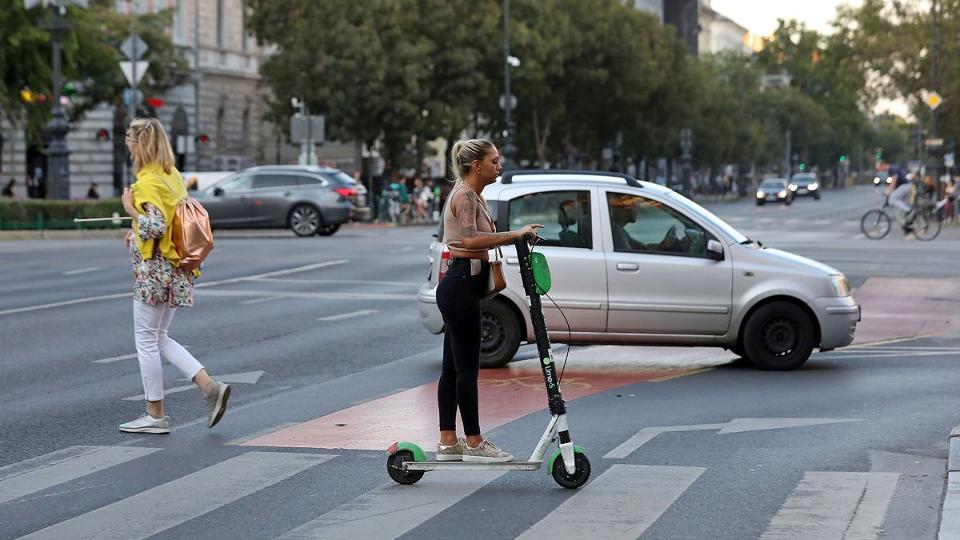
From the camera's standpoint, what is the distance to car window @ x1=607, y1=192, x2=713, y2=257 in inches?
567

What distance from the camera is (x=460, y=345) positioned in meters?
8.80

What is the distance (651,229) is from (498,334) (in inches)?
55.5

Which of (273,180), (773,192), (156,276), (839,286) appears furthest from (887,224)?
(773,192)

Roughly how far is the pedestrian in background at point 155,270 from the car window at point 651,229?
441cm

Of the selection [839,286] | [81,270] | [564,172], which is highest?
[564,172]

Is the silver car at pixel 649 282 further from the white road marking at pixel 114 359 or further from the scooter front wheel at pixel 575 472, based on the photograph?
the scooter front wheel at pixel 575 472

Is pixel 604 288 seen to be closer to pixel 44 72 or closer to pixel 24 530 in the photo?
pixel 24 530

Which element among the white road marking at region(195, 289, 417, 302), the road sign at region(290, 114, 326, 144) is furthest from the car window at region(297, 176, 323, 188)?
the white road marking at region(195, 289, 417, 302)

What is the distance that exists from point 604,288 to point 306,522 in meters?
6.63

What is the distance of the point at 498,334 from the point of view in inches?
569

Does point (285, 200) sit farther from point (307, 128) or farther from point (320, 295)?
point (320, 295)

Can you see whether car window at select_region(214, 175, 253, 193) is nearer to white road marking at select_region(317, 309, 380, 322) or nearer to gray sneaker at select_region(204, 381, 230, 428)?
white road marking at select_region(317, 309, 380, 322)

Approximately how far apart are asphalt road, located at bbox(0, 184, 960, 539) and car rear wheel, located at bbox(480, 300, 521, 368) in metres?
0.46

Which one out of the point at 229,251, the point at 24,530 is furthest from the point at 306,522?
the point at 229,251
